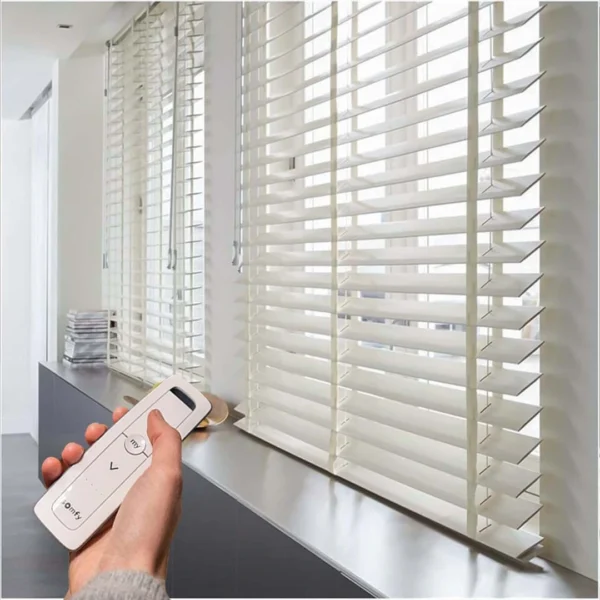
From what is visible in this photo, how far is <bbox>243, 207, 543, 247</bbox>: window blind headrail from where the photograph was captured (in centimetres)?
121

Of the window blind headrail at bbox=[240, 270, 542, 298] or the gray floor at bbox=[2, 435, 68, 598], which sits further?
the gray floor at bbox=[2, 435, 68, 598]

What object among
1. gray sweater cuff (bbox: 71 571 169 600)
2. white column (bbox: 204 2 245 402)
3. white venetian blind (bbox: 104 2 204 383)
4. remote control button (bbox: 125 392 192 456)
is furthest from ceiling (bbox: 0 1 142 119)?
gray sweater cuff (bbox: 71 571 169 600)

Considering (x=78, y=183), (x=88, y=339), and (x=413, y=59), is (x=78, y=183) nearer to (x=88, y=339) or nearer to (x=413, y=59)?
(x=88, y=339)

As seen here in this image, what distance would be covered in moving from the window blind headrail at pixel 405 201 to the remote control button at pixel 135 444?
65cm

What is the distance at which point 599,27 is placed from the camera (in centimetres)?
111

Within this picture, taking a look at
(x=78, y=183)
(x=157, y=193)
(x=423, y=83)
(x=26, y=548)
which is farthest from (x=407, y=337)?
(x=78, y=183)

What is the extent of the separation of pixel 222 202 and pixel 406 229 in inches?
40.5

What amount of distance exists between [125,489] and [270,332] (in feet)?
3.27

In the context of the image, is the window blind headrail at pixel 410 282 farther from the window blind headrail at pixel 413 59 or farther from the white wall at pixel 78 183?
the white wall at pixel 78 183

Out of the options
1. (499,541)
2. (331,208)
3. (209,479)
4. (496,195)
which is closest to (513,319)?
(496,195)

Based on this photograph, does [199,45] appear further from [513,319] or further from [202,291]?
[513,319]

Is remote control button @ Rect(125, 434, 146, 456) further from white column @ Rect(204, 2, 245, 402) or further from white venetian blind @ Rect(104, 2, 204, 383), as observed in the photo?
white venetian blind @ Rect(104, 2, 204, 383)

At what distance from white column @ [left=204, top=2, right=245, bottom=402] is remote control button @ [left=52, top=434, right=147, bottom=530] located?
1.08 meters

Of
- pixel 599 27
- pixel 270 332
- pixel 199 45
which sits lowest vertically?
pixel 270 332
